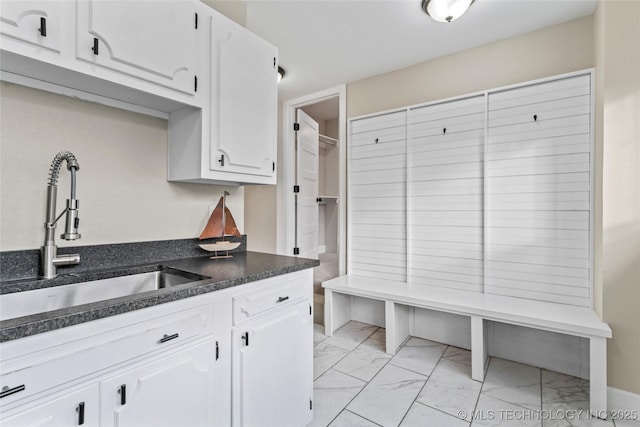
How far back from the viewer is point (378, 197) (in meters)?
2.98

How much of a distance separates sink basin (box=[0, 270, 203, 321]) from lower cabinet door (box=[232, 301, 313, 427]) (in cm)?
37

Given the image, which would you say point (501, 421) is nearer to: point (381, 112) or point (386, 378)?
point (386, 378)

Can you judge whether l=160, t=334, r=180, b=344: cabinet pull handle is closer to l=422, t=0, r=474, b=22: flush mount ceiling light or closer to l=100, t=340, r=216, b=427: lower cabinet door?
l=100, t=340, r=216, b=427: lower cabinet door

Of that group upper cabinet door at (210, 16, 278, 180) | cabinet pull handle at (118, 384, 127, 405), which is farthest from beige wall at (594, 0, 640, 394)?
cabinet pull handle at (118, 384, 127, 405)

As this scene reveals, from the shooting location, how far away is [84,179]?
4.58 feet

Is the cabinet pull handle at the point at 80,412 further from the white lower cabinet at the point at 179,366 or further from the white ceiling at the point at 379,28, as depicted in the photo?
the white ceiling at the point at 379,28

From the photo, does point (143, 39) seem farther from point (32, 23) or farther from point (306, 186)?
point (306, 186)

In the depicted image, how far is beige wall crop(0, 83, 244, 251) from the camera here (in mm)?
1203

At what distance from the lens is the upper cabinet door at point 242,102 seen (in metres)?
1.62

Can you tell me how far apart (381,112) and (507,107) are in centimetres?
104

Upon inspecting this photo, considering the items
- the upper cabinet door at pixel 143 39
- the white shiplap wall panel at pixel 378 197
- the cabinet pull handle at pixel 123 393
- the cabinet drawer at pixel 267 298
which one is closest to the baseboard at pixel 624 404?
the white shiplap wall panel at pixel 378 197

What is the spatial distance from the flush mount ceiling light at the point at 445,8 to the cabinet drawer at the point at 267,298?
188cm

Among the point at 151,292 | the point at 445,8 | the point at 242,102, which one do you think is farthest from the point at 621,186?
the point at 151,292

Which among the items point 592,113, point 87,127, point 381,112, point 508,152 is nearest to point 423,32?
point 381,112
